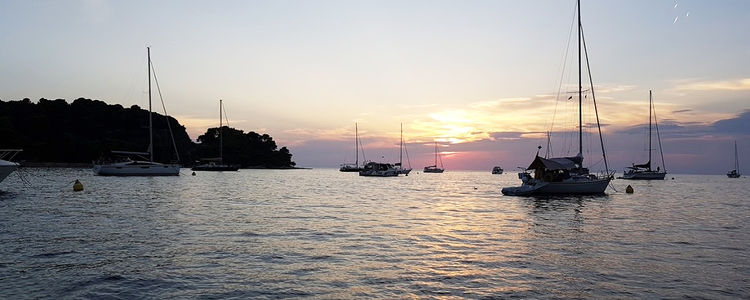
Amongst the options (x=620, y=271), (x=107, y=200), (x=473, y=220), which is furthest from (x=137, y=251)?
(x=107, y=200)

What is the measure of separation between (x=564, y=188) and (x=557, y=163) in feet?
8.95

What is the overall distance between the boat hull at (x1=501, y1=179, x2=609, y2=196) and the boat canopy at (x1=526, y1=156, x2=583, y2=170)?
1650mm

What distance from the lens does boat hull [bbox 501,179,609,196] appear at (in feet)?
164

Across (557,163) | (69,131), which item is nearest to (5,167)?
(557,163)

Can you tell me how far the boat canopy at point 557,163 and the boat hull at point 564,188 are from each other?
1.65 m

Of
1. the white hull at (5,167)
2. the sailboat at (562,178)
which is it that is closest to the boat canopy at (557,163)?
the sailboat at (562,178)

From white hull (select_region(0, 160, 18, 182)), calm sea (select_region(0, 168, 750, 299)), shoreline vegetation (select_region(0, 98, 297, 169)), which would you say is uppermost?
shoreline vegetation (select_region(0, 98, 297, 169))

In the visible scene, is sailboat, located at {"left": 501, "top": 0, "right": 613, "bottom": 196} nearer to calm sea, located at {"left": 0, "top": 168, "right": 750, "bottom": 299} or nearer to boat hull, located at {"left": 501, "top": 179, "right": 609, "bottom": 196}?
boat hull, located at {"left": 501, "top": 179, "right": 609, "bottom": 196}

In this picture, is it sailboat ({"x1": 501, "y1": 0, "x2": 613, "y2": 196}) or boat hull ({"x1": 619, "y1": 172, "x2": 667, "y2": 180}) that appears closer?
sailboat ({"x1": 501, "y1": 0, "x2": 613, "y2": 196})

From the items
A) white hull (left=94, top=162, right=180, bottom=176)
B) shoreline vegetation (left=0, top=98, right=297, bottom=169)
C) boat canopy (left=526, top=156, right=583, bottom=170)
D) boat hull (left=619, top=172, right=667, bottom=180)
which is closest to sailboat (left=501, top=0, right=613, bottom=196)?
boat canopy (left=526, top=156, right=583, bottom=170)

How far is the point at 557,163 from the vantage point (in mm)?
50688

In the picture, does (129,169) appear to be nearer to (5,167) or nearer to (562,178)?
(5,167)

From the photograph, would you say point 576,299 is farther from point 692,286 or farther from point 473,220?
point 473,220

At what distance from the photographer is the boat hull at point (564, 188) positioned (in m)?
50.0
